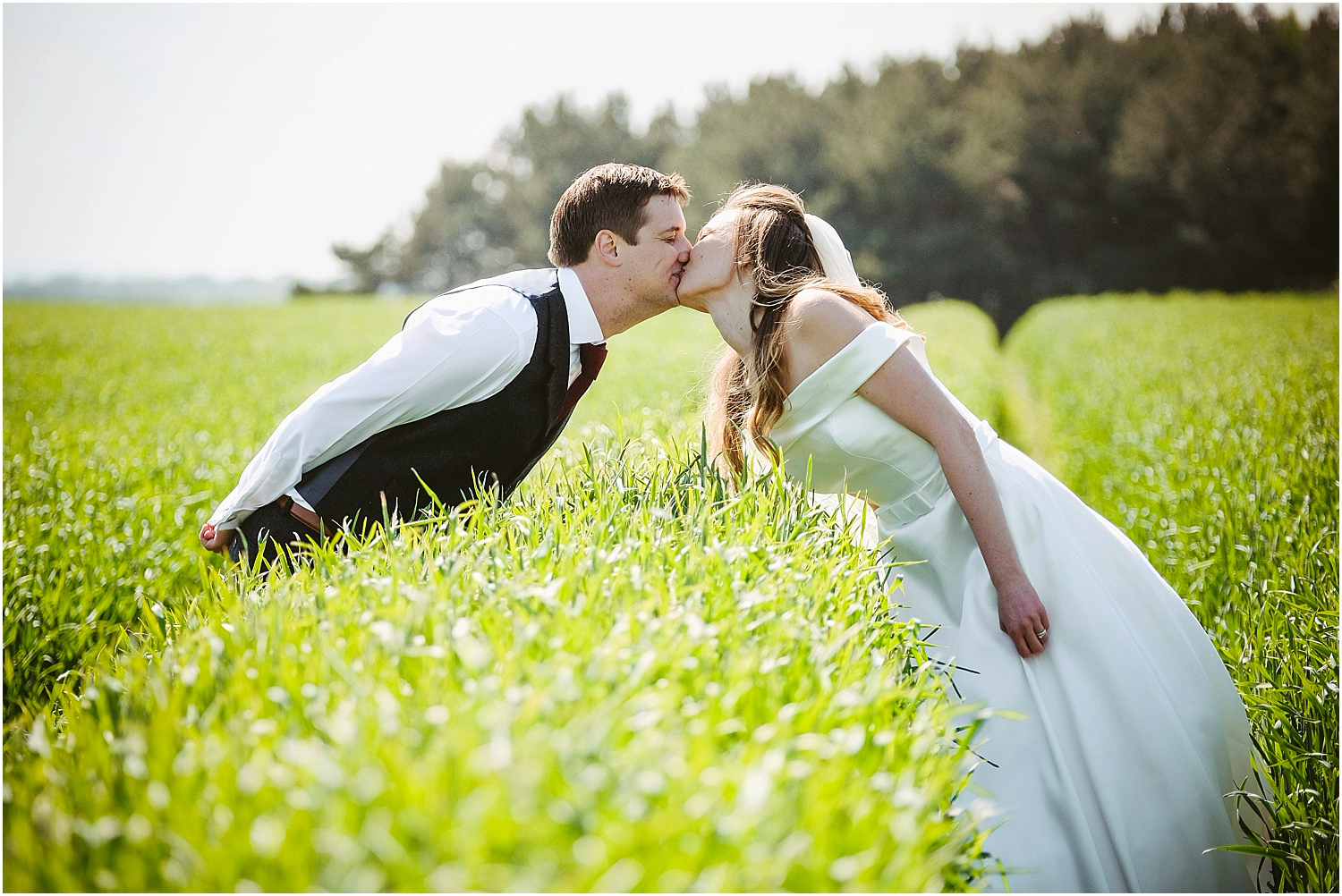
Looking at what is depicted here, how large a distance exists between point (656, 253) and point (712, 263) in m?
0.25

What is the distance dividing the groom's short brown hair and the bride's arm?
0.85 metres

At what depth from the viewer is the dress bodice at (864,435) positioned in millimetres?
2941

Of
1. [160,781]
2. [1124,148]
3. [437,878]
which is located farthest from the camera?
[1124,148]

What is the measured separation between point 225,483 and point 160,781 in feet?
17.1

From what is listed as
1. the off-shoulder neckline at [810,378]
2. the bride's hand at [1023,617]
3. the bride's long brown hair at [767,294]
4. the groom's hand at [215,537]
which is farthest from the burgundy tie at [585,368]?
the bride's hand at [1023,617]

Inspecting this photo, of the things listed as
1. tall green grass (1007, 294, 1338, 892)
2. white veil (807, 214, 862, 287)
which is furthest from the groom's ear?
tall green grass (1007, 294, 1338, 892)

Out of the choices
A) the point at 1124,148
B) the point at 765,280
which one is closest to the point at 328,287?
the point at 1124,148

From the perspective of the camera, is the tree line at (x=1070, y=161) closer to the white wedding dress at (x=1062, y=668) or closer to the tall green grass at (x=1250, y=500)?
the tall green grass at (x=1250, y=500)

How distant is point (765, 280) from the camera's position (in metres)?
3.20

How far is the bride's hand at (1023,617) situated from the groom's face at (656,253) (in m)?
1.69

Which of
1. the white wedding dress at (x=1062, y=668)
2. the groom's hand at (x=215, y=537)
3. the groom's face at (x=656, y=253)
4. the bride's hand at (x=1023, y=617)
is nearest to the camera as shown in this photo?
the white wedding dress at (x=1062, y=668)

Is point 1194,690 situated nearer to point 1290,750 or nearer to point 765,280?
point 1290,750

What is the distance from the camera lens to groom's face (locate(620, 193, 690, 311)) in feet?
11.1

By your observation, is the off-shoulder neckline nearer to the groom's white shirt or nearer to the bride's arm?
→ the bride's arm
